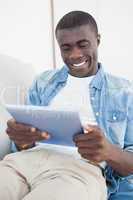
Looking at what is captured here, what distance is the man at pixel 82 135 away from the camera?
0.97 meters

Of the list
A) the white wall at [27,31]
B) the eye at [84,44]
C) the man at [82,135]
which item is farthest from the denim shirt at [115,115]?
the white wall at [27,31]

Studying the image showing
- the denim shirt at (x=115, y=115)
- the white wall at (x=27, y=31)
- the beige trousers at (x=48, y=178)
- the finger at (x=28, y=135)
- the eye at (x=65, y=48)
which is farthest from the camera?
the white wall at (x=27, y=31)

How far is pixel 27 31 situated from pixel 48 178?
88 centimetres

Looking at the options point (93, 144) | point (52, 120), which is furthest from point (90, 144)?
point (52, 120)

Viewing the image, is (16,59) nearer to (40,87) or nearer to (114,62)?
(40,87)

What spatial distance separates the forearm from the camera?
3.42 ft

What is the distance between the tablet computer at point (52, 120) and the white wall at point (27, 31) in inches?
21.7

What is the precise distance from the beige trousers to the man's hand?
0.06 meters

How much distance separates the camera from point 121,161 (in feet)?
3.51

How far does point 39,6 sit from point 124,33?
475 millimetres

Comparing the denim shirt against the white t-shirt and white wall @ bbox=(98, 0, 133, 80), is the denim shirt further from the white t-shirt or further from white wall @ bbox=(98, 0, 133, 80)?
white wall @ bbox=(98, 0, 133, 80)

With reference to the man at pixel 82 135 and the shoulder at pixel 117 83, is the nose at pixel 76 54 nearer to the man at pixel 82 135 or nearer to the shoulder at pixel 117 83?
the man at pixel 82 135

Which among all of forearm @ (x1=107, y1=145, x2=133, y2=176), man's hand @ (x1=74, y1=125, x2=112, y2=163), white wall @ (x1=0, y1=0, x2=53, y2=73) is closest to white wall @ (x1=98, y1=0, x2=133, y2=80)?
white wall @ (x1=0, y1=0, x2=53, y2=73)

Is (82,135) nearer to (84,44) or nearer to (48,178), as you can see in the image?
(48,178)
